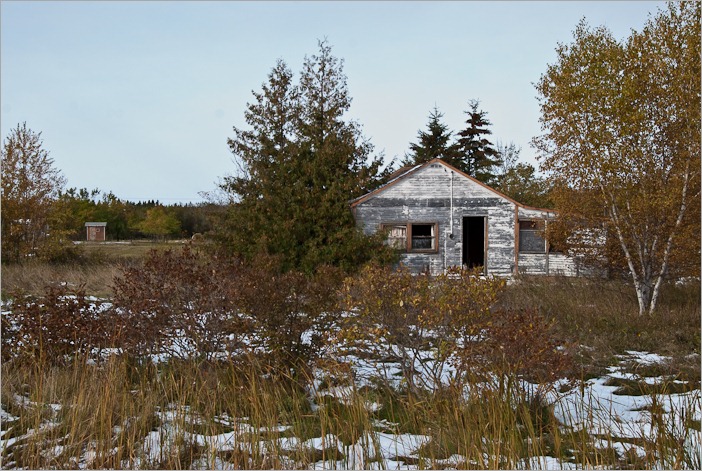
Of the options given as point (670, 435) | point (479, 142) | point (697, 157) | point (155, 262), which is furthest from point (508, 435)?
point (479, 142)

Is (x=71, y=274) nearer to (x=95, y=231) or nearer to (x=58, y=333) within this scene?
(x=58, y=333)

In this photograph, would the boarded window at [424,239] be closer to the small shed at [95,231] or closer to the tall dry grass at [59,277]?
the tall dry grass at [59,277]

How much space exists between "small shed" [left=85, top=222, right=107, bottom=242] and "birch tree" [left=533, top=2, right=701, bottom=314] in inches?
916

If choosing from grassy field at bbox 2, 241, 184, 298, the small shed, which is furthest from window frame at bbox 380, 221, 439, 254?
the small shed

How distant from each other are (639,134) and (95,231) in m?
25.9

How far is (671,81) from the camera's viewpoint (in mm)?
11172

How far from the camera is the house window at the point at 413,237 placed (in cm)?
A: 1909

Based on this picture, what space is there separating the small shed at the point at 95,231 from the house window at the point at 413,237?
16387 millimetres

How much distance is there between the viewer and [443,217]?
62.7ft

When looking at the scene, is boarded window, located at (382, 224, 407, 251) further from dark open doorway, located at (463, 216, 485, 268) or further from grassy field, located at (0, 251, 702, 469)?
grassy field, located at (0, 251, 702, 469)

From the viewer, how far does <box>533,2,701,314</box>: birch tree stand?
11.0 m

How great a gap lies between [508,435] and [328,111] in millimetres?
18203

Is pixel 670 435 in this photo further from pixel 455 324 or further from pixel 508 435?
pixel 455 324

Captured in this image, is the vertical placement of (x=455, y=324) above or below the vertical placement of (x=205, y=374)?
above
